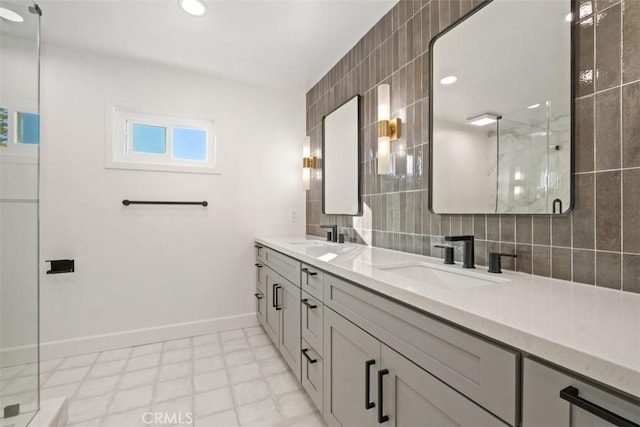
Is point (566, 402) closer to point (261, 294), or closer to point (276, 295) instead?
point (276, 295)

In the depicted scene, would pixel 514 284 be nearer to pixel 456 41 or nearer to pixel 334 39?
pixel 456 41

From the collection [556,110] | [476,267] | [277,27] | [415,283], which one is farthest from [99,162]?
[556,110]

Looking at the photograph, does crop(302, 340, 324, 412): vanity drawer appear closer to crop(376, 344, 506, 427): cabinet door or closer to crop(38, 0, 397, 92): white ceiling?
crop(376, 344, 506, 427): cabinet door

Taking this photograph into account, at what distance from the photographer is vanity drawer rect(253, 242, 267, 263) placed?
2645 mm

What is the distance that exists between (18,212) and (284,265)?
4.77 ft

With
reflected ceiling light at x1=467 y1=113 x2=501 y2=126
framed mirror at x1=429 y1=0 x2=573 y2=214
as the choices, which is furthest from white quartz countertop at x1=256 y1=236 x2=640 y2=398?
reflected ceiling light at x1=467 y1=113 x2=501 y2=126

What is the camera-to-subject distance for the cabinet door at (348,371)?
1094mm

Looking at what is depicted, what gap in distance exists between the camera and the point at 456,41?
145 centimetres

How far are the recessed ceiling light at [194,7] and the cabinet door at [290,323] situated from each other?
1899 mm

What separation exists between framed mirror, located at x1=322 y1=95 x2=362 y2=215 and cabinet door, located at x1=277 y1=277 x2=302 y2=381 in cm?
79

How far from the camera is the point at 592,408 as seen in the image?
49 centimetres

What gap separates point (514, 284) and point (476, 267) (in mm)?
327

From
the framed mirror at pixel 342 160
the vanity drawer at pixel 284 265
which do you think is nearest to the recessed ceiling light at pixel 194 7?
the framed mirror at pixel 342 160

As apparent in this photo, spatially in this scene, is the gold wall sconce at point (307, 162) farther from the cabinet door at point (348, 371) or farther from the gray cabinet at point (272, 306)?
the cabinet door at point (348, 371)
